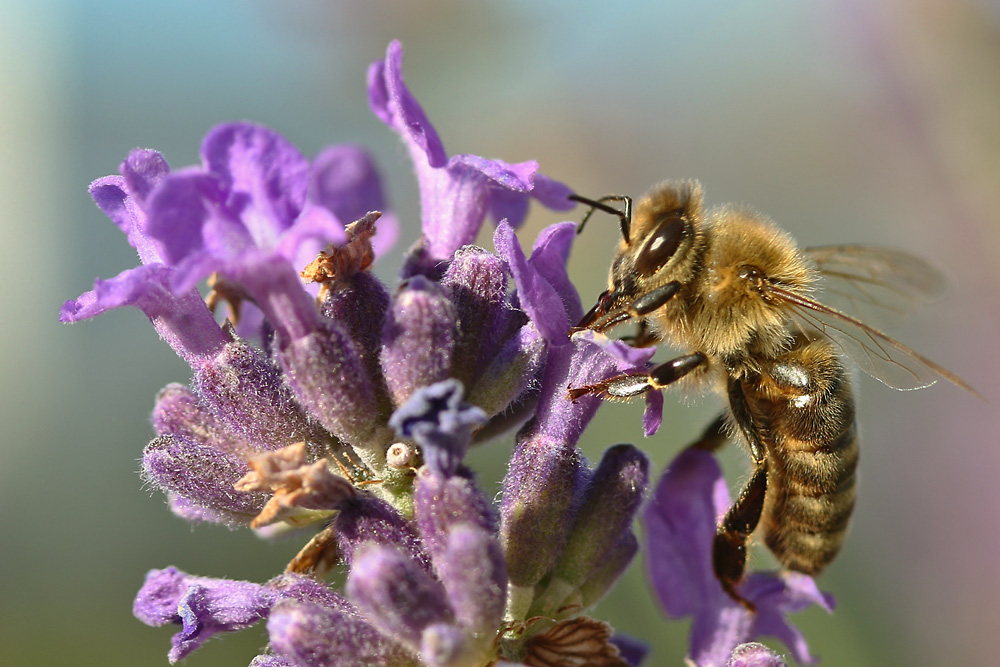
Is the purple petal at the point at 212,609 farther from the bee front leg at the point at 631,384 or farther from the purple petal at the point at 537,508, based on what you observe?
the bee front leg at the point at 631,384

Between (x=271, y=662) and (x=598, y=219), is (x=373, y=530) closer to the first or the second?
(x=271, y=662)

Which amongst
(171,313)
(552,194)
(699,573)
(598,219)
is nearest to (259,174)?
(171,313)

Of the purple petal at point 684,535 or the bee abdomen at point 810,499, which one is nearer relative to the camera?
the bee abdomen at point 810,499

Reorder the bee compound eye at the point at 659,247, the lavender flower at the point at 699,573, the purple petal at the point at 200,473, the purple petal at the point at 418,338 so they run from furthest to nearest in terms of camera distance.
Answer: the lavender flower at the point at 699,573 < the bee compound eye at the point at 659,247 < the purple petal at the point at 200,473 < the purple petal at the point at 418,338

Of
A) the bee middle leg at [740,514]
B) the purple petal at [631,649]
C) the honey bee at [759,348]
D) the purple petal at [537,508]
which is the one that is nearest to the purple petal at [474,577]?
the purple petal at [537,508]

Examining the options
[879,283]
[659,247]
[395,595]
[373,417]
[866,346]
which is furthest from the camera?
[879,283]

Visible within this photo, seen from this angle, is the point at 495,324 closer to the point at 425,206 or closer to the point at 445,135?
the point at 425,206
